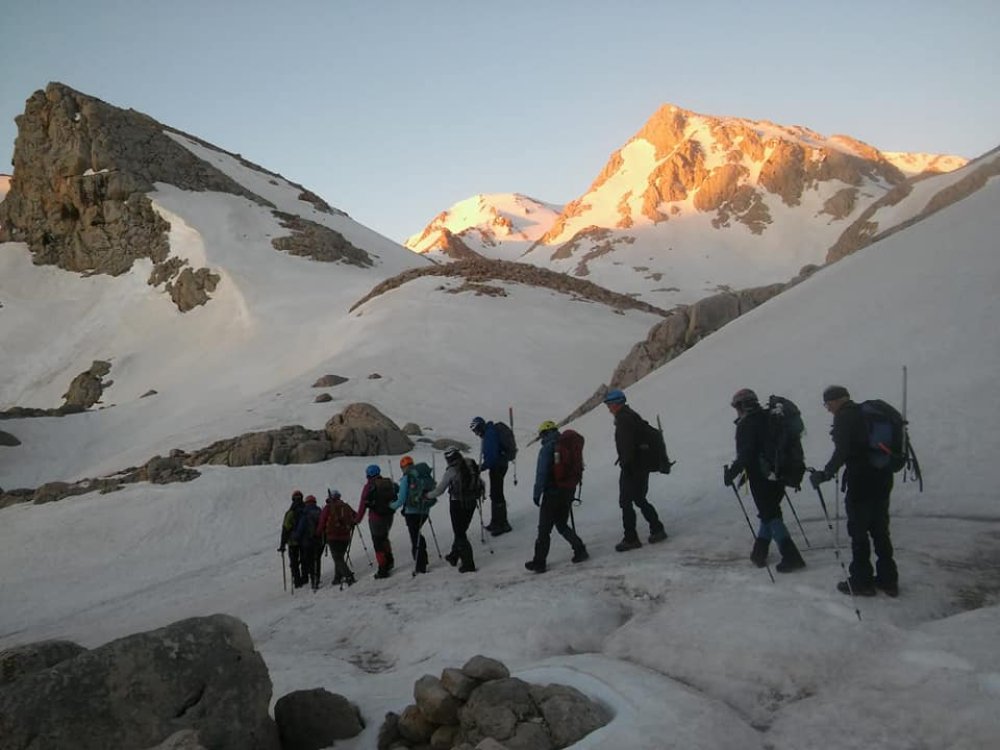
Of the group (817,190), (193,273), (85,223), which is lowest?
(193,273)

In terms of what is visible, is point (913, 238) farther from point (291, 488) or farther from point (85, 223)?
point (85, 223)

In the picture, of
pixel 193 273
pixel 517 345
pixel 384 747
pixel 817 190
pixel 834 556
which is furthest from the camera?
pixel 817 190

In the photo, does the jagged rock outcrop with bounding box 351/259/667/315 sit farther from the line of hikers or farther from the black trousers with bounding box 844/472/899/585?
the black trousers with bounding box 844/472/899/585

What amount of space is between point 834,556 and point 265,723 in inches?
220

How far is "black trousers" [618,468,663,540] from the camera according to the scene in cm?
925

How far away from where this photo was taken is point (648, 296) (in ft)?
324

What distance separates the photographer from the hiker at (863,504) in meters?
6.45

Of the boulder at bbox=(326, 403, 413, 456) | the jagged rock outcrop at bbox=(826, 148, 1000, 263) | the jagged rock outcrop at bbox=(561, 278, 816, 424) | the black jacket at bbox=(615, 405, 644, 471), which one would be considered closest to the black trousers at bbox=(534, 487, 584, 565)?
the black jacket at bbox=(615, 405, 644, 471)

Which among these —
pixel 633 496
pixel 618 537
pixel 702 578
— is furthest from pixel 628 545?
pixel 702 578

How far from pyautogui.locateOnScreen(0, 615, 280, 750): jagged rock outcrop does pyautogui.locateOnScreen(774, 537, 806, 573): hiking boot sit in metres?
4.85

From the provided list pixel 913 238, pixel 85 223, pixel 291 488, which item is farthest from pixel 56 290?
pixel 913 238

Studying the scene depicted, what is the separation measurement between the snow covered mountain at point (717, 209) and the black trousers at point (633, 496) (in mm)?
87309

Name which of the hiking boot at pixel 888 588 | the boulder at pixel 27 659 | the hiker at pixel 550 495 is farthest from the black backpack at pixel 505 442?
the boulder at pixel 27 659

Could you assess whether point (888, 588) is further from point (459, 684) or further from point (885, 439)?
point (459, 684)
